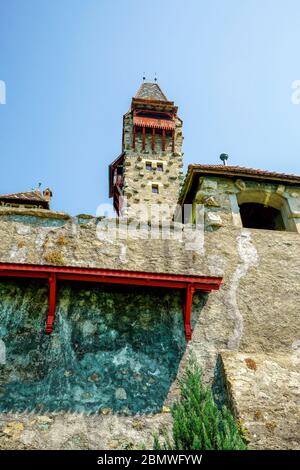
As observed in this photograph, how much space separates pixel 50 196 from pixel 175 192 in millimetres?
6126

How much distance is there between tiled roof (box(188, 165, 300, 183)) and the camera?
26.7 feet

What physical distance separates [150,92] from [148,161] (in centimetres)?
706

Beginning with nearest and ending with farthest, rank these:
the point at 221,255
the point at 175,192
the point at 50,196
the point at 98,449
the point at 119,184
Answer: the point at 98,449 < the point at 221,255 < the point at 50,196 < the point at 175,192 < the point at 119,184

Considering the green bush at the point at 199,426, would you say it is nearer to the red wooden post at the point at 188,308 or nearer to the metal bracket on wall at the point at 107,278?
the red wooden post at the point at 188,308

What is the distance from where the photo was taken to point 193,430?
4312 millimetres

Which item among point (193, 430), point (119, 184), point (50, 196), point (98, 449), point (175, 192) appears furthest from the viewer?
point (119, 184)

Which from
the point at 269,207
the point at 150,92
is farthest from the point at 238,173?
the point at 150,92

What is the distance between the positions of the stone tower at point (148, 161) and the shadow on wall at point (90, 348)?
1216 cm

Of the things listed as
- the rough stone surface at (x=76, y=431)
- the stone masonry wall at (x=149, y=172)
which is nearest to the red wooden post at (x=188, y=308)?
the rough stone surface at (x=76, y=431)

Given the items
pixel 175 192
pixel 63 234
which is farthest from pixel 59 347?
pixel 175 192

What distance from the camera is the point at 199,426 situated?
4.29 metres

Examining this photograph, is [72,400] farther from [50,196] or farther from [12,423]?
[50,196]

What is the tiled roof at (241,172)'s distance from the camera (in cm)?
813

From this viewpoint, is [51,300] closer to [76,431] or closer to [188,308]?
[76,431]
